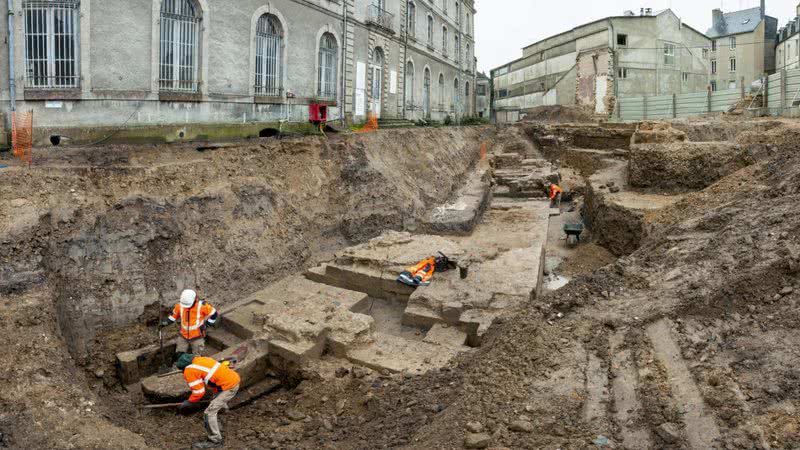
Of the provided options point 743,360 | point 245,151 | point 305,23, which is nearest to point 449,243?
point 245,151

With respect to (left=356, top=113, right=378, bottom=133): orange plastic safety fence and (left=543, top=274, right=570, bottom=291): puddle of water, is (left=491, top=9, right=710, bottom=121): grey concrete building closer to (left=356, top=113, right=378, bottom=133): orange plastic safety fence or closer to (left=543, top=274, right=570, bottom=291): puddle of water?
(left=356, top=113, right=378, bottom=133): orange plastic safety fence

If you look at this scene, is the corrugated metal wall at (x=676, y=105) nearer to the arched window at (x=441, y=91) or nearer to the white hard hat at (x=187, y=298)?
the arched window at (x=441, y=91)

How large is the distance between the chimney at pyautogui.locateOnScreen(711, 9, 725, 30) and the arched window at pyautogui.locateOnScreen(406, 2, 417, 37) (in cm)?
3189

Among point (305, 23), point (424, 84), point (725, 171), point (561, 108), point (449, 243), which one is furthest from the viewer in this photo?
point (561, 108)

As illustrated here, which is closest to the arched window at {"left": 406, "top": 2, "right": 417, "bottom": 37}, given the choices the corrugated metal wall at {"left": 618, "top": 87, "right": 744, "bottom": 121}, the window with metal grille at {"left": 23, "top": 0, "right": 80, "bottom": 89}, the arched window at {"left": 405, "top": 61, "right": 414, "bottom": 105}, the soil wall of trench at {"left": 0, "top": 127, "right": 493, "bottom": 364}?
the arched window at {"left": 405, "top": 61, "right": 414, "bottom": 105}

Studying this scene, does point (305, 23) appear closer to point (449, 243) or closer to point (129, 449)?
point (449, 243)

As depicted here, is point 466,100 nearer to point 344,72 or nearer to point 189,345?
point 344,72

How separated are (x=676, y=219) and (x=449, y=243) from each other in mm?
4518

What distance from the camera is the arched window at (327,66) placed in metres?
18.8

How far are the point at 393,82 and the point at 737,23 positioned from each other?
35326mm

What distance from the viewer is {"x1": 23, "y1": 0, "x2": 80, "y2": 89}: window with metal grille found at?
11133 mm

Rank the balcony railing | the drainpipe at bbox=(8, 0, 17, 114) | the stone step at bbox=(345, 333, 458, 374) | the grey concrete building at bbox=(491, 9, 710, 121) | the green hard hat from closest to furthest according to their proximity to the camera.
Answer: the stone step at bbox=(345, 333, 458, 374) → the green hard hat → the drainpipe at bbox=(8, 0, 17, 114) → the balcony railing → the grey concrete building at bbox=(491, 9, 710, 121)

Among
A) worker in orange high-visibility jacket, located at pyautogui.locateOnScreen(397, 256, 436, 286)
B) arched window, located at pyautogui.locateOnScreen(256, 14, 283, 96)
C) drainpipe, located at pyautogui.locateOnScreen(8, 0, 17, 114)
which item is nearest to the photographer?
worker in orange high-visibility jacket, located at pyautogui.locateOnScreen(397, 256, 436, 286)

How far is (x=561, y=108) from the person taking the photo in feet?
117
